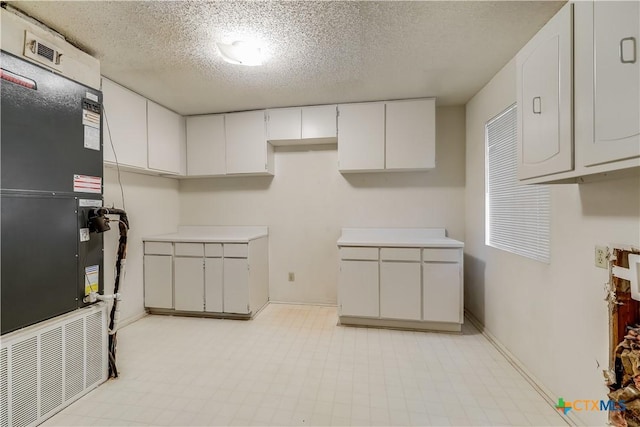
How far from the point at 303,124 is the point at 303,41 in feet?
4.30

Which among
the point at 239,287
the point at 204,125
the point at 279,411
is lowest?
the point at 279,411

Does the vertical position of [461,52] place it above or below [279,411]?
above

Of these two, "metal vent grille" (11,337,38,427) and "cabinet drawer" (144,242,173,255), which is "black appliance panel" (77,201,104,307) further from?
"cabinet drawer" (144,242,173,255)

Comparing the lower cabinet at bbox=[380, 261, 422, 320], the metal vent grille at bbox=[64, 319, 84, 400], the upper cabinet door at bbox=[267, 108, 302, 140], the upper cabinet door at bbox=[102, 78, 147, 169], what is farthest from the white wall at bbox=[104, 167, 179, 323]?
the lower cabinet at bbox=[380, 261, 422, 320]

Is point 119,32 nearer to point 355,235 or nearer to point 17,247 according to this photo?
point 17,247

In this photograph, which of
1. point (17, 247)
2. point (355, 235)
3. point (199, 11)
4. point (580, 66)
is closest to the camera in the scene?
point (580, 66)

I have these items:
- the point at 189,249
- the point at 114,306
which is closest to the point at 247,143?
the point at 189,249

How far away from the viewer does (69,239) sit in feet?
5.79

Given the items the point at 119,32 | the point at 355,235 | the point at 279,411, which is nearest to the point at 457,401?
the point at 279,411

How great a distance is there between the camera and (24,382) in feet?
5.01

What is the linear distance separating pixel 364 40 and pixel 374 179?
172cm

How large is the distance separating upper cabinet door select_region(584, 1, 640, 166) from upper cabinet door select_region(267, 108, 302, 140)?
2.58m

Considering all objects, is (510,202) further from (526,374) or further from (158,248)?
(158,248)

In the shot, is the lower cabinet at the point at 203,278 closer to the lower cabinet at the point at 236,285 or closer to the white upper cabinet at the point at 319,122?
the lower cabinet at the point at 236,285
